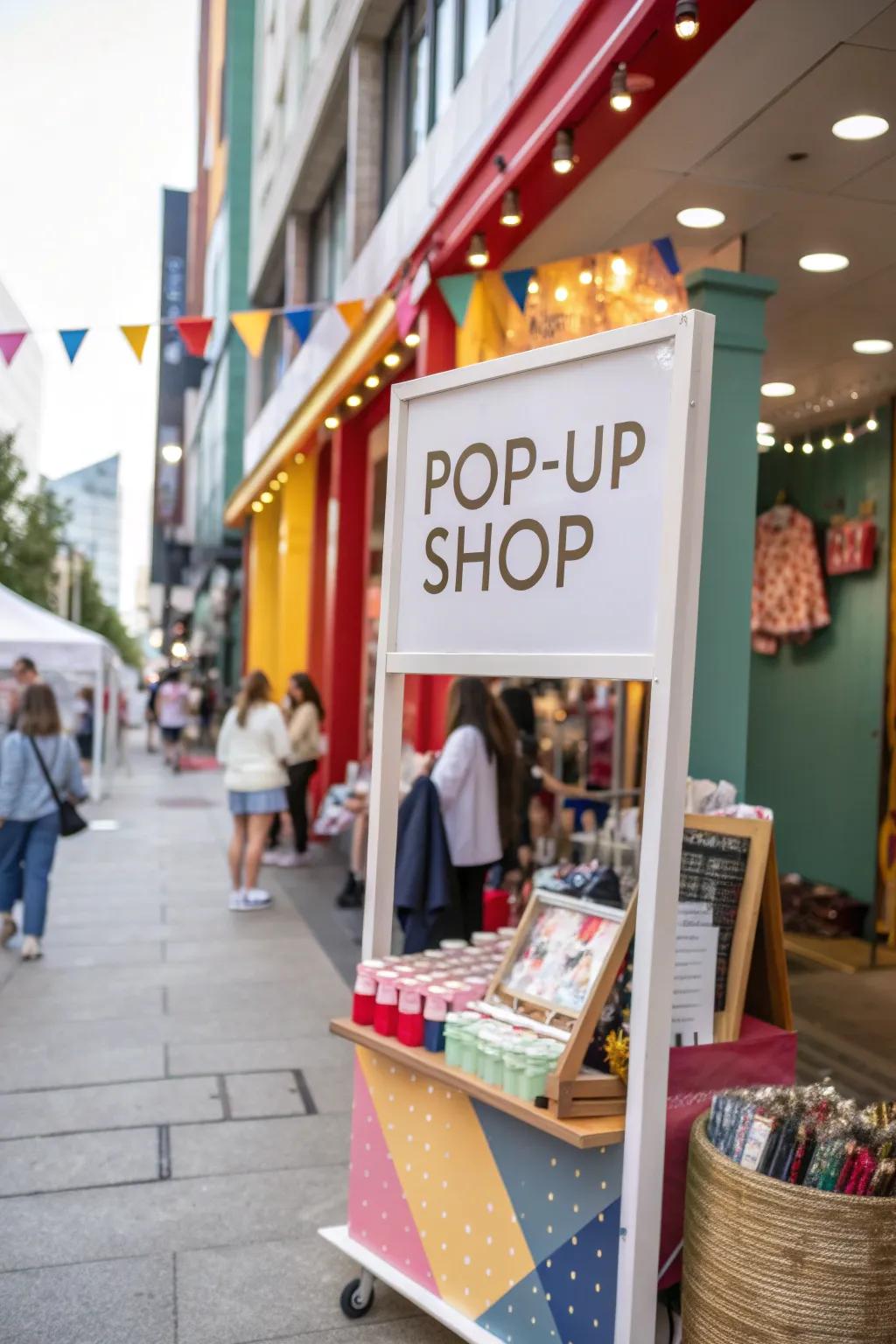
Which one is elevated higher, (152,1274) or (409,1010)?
(409,1010)

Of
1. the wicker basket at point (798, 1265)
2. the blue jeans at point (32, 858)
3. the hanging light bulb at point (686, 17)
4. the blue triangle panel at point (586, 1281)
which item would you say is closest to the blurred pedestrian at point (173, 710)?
the blue jeans at point (32, 858)

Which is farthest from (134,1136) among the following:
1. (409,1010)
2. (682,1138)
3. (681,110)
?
(681,110)

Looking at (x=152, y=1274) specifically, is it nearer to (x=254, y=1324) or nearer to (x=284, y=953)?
(x=254, y=1324)

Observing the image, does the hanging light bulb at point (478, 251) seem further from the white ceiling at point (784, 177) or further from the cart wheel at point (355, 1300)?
the cart wheel at point (355, 1300)

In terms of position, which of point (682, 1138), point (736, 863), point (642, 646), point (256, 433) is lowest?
point (682, 1138)

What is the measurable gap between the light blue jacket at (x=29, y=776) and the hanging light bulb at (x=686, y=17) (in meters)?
5.54

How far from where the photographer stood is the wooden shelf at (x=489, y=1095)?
270 cm

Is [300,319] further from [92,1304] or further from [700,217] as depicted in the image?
[92,1304]

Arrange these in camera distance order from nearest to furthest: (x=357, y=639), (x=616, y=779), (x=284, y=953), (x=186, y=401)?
(x=284, y=953)
(x=616, y=779)
(x=357, y=639)
(x=186, y=401)

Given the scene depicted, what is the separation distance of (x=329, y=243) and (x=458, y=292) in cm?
765

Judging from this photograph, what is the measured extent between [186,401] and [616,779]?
152 ft

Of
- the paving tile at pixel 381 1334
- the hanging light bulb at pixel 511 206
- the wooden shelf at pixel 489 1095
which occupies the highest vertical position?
the hanging light bulb at pixel 511 206

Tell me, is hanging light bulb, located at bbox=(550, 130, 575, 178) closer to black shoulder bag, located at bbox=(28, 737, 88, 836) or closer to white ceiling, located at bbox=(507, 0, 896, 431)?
white ceiling, located at bbox=(507, 0, 896, 431)

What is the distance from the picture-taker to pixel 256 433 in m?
18.8
